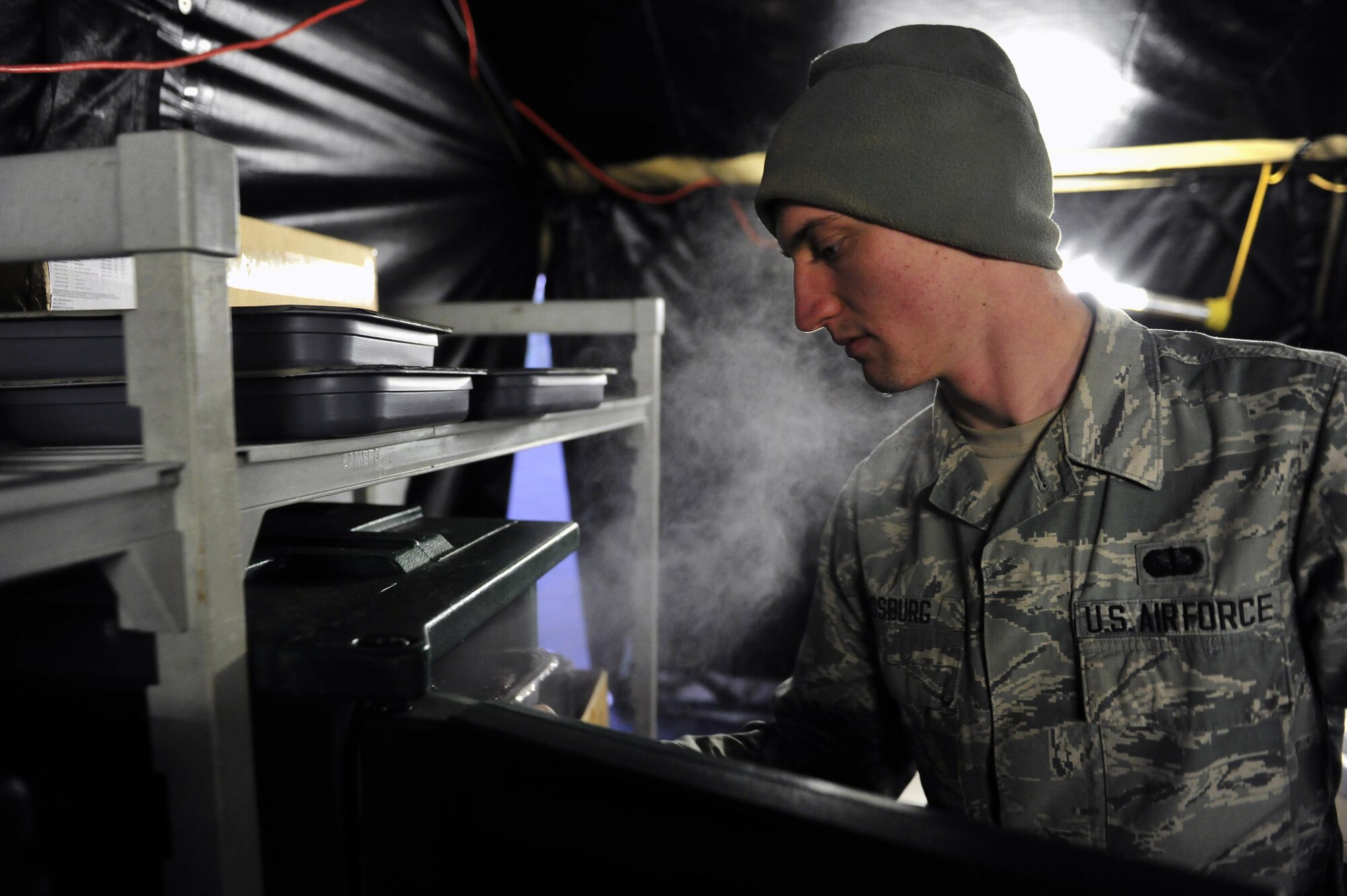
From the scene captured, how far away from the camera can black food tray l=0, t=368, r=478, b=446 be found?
0.70 meters

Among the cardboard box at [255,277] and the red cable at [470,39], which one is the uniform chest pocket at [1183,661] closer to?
the cardboard box at [255,277]

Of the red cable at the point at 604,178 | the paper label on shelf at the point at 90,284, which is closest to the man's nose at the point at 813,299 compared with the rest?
the paper label on shelf at the point at 90,284

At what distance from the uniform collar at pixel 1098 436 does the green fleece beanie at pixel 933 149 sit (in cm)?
18

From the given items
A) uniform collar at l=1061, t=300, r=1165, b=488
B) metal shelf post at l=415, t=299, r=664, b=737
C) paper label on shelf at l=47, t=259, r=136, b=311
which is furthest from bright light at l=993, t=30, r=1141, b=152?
paper label on shelf at l=47, t=259, r=136, b=311

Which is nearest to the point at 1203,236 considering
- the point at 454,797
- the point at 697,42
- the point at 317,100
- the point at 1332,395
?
the point at 697,42

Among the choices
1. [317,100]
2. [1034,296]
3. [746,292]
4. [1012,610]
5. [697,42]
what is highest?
[697,42]

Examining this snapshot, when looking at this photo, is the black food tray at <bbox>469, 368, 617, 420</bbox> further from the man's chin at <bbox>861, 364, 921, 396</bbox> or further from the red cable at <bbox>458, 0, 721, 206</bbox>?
the red cable at <bbox>458, 0, 721, 206</bbox>

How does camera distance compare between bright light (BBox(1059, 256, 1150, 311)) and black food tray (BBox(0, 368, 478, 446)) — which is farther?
bright light (BBox(1059, 256, 1150, 311))

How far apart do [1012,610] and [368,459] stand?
2.93 ft

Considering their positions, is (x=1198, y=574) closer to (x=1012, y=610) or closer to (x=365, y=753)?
(x=1012, y=610)

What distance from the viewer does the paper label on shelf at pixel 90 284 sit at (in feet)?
3.19

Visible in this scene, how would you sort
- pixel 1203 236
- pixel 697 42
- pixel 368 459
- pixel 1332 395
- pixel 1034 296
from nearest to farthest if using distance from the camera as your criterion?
1. pixel 368 459
2. pixel 1332 395
3. pixel 1034 296
4. pixel 697 42
5. pixel 1203 236

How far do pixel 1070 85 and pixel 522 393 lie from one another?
7.14 ft

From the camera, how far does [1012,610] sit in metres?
1.11
